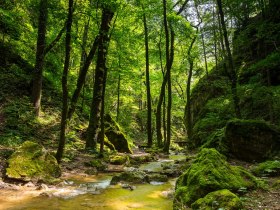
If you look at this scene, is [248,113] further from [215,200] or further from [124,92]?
[124,92]

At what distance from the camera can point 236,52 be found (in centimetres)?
2578

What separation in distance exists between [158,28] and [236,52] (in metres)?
6.87

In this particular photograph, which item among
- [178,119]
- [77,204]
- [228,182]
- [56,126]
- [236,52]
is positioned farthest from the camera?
[178,119]

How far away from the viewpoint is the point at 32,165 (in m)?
9.27

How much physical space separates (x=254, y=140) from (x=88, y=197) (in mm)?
6721

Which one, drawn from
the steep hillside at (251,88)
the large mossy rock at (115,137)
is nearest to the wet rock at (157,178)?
the steep hillside at (251,88)

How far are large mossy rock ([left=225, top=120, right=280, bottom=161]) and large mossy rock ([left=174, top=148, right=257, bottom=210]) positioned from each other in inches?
168

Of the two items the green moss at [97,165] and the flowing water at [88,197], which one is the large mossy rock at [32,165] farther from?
the green moss at [97,165]

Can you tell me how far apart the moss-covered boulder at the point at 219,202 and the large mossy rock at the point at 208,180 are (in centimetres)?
48

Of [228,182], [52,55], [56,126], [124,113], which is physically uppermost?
[52,55]

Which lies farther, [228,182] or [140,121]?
[140,121]

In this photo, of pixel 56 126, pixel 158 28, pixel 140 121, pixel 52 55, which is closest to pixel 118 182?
pixel 56 126

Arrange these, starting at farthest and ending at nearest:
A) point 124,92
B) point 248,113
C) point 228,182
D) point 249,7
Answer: point 124,92 < point 248,113 < point 249,7 < point 228,182

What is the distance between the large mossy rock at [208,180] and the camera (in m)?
6.41
